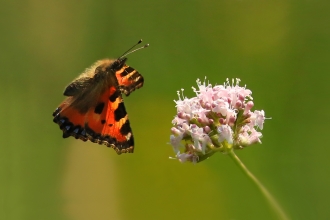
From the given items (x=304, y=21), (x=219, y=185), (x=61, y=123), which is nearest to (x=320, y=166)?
(x=219, y=185)

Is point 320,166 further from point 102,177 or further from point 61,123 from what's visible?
point 61,123

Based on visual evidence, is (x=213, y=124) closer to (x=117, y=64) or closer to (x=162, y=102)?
(x=117, y=64)

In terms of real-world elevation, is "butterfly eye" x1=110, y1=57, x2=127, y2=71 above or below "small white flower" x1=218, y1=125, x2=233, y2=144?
above

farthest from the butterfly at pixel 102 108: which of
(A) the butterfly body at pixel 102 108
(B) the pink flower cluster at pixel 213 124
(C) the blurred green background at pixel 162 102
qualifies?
(C) the blurred green background at pixel 162 102

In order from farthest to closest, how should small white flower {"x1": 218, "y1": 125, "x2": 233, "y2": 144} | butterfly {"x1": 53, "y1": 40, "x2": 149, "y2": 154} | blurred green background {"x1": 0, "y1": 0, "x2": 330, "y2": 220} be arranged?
blurred green background {"x1": 0, "y1": 0, "x2": 330, "y2": 220}
butterfly {"x1": 53, "y1": 40, "x2": 149, "y2": 154}
small white flower {"x1": 218, "y1": 125, "x2": 233, "y2": 144}

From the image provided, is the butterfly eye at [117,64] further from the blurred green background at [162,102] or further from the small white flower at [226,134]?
the blurred green background at [162,102]

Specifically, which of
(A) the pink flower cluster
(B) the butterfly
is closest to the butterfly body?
(B) the butterfly

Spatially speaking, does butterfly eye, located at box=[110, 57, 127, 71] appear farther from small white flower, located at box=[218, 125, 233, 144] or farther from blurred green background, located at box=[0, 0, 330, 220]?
blurred green background, located at box=[0, 0, 330, 220]
